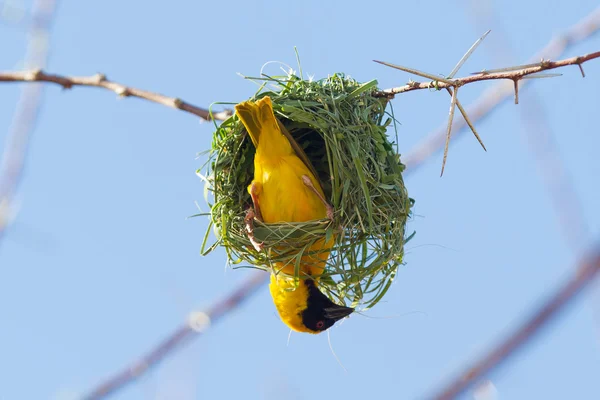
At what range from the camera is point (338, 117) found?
3070 millimetres

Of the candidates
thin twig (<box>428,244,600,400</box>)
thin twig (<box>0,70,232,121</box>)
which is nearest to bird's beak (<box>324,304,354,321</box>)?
thin twig (<box>0,70,232,121</box>)

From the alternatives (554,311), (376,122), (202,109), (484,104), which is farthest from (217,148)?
(554,311)

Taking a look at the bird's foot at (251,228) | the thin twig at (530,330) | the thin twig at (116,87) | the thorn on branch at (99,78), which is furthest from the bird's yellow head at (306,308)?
the thin twig at (530,330)

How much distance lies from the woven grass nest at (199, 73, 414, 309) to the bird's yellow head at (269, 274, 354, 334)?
63mm

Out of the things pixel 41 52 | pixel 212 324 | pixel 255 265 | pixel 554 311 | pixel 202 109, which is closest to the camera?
pixel 554 311

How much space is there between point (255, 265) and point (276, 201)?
0.33m

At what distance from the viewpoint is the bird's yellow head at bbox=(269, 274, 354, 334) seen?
3.31 metres

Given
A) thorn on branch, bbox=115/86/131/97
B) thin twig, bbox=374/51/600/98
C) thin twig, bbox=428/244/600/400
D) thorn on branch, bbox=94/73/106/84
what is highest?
thorn on branch, bbox=94/73/106/84

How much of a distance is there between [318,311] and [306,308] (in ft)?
0.22

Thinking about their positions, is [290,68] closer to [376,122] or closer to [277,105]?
[277,105]

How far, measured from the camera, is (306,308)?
10.8 feet

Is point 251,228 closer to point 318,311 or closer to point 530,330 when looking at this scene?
point 318,311

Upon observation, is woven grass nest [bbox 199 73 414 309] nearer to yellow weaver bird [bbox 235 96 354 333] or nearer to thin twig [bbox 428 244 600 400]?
yellow weaver bird [bbox 235 96 354 333]

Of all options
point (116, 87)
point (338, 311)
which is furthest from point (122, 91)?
point (338, 311)
